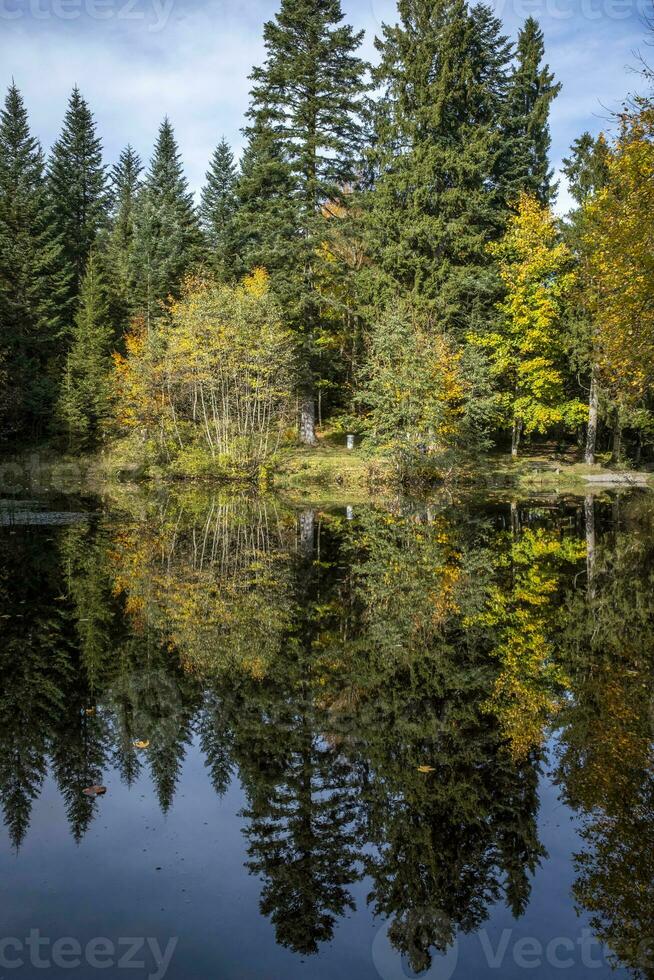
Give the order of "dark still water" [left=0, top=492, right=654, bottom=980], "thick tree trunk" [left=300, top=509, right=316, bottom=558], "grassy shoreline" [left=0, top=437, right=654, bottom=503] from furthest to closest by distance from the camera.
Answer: "grassy shoreline" [left=0, top=437, right=654, bottom=503], "thick tree trunk" [left=300, top=509, right=316, bottom=558], "dark still water" [left=0, top=492, right=654, bottom=980]

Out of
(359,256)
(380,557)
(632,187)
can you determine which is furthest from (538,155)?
(380,557)

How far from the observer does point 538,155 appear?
3594 centimetres

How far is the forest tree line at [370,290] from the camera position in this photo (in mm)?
27516

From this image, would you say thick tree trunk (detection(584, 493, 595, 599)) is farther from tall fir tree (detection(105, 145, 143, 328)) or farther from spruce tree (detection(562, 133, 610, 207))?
tall fir tree (detection(105, 145, 143, 328))

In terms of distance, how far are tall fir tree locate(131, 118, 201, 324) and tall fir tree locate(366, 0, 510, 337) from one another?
47.5 feet

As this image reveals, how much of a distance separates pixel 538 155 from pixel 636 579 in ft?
102

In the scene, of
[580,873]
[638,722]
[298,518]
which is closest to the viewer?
[580,873]

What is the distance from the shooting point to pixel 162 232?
44.2 metres

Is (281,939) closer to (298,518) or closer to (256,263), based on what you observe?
(298,518)

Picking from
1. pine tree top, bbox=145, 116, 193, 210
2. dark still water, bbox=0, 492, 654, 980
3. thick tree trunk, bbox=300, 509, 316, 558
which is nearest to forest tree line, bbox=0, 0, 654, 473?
thick tree trunk, bbox=300, 509, 316, 558

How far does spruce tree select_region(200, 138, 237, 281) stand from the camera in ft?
131

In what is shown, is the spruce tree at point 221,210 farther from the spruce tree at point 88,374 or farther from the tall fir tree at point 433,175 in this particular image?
the tall fir tree at point 433,175

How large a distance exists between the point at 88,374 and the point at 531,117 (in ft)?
87.9

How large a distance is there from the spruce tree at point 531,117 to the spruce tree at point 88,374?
23203 mm
